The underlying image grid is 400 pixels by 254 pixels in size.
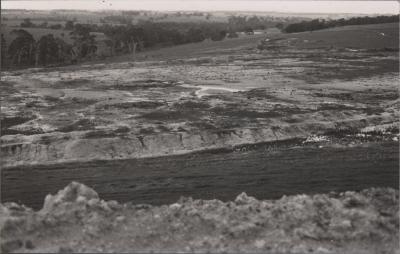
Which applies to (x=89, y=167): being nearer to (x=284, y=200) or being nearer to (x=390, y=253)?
(x=284, y=200)

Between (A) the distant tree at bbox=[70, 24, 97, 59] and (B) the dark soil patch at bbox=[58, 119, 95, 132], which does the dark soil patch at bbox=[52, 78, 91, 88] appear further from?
(A) the distant tree at bbox=[70, 24, 97, 59]

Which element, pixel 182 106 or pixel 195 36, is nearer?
pixel 182 106

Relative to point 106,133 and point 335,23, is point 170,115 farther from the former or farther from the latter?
point 335,23

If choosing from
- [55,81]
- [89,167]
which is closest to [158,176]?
[89,167]

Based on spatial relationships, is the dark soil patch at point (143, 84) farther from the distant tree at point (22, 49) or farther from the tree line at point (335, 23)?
the tree line at point (335, 23)

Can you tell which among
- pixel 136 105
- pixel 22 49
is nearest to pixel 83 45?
pixel 22 49

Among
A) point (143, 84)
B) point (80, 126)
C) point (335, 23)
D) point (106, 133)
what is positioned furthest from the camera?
point (335, 23)
